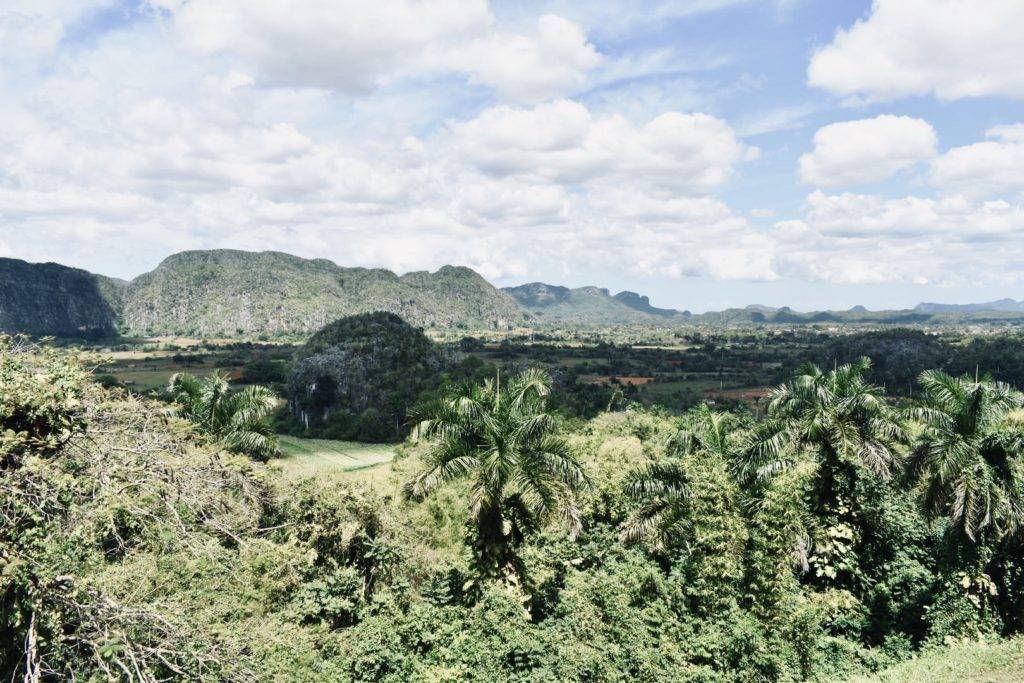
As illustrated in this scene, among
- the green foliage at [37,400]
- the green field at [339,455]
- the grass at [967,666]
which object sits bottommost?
the green field at [339,455]

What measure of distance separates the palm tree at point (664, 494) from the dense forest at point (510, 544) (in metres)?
0.07

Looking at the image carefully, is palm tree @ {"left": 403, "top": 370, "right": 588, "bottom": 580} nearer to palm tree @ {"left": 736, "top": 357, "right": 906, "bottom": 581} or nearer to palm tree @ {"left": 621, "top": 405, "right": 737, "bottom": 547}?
palm tree @ {"left": 621, "top": 405, "right": 737, "bottom": 547}

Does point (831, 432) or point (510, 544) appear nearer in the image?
point (510, 544)

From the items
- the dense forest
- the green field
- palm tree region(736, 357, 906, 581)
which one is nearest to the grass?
the dense forest

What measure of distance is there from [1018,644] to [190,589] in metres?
18.8

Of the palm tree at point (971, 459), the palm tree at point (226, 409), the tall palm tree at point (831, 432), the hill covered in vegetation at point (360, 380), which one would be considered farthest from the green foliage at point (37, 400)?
the hill covered in vegetation at point (360, 380)

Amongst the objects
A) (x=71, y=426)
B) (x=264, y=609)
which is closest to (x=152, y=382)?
(x=264, y=609)

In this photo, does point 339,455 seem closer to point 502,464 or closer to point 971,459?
point 502,464

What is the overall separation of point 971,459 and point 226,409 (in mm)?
22127

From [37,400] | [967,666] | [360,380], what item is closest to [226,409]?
[37,400]

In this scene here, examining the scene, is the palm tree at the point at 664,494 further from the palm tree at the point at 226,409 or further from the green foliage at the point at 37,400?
the green foliage at the point at 37,400

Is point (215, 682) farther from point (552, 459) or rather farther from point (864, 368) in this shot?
point (864, 368)

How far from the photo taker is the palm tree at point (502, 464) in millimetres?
14758

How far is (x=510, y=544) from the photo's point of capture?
52.7 feet
